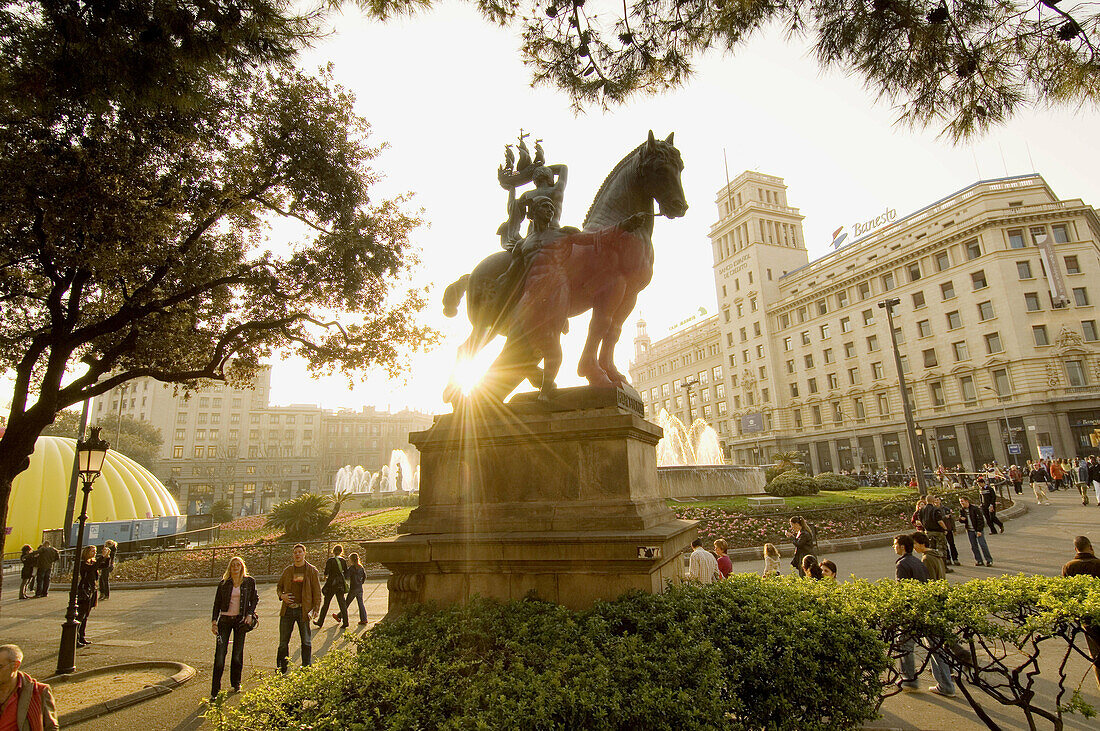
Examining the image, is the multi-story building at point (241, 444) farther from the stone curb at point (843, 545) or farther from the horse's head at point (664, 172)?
the horse's head at point (664, 172)

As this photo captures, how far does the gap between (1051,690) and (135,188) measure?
41.7 feet

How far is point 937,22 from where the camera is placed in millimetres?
4215

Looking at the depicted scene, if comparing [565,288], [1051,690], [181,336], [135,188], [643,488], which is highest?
[135,188]

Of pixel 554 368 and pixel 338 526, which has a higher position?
pixel 554 368

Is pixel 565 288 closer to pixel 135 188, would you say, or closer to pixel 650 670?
pixel 650 670

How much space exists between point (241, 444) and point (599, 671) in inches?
3925

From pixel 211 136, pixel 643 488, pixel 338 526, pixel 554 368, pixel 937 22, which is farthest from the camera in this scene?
pixel 338 526

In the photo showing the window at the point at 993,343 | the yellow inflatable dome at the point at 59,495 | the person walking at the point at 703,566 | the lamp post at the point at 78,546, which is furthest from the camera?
the window at the point at 993,343

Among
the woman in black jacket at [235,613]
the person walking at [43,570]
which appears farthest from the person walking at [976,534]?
the person walking at [43,570]

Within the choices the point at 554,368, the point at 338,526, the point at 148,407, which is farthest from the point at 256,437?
the point at 554,368

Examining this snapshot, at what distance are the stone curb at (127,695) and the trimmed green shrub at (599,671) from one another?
4954mm

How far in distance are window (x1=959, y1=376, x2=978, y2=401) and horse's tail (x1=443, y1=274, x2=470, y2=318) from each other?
49434 millimetres

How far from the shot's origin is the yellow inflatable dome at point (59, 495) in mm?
21984

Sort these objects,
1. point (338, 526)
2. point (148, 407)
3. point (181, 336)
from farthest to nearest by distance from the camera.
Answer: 1. point (148, 407)
2. point (338, 526)
3. point (181, 336)
